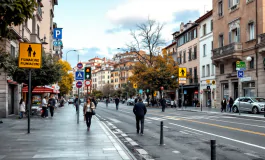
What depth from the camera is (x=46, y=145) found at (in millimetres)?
10648

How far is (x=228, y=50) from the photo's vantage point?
37.8 meters

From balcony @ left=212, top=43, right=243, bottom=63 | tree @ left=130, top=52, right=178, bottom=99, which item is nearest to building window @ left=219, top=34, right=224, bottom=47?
balcony @ left=212, top=43, right=243, bottom=63

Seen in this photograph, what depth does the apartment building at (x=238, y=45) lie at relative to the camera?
33375 millimetres

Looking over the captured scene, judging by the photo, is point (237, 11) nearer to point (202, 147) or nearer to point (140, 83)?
point (140, 83)

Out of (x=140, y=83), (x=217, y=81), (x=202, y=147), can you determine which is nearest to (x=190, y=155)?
(x=202, y=147)

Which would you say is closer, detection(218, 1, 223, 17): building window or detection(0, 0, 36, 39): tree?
detection(0, 0, 36, 39): tree

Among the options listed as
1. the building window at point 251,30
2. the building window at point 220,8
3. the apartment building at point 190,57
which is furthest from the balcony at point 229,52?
the apartment building at point 190,57

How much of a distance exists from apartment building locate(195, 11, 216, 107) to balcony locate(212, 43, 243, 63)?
7623mm

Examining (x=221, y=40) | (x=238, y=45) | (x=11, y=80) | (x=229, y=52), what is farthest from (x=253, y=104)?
(x=11, y=80)

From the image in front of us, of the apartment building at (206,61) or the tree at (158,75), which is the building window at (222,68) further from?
the tree at (158,75)

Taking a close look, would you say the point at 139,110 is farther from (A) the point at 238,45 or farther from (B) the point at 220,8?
(B) the point at 220,8

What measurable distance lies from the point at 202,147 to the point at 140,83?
4484 cm

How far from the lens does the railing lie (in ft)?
120

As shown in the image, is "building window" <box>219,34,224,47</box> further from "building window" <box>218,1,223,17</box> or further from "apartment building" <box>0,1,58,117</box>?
"apartment building" <box>0,1,58,117</box>
